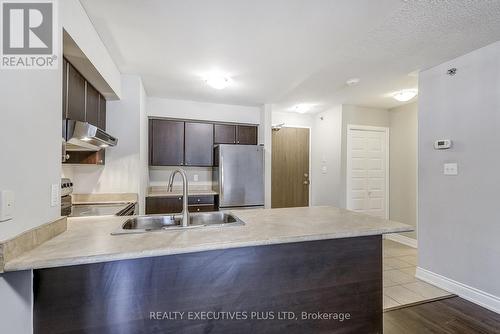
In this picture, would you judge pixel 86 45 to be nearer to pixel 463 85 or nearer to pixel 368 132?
pixel 463 85

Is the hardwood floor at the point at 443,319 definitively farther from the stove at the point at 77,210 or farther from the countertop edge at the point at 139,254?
the stove at the point at 77,210

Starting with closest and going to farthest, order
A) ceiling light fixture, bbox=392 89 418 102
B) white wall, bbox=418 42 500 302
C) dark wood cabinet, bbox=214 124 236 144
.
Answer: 1. white wall, bbox=418 42 500 302
2. ceiling light fixture, bbox=392 89 418 102
3. dark wood cabinet, bbox=214 124 236 144

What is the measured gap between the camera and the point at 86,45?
181 centimetres

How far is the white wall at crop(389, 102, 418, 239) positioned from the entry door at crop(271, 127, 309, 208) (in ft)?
5.21

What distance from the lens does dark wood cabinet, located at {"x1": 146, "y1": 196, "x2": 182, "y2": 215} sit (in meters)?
3.33

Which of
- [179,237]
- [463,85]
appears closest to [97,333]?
[179,237]

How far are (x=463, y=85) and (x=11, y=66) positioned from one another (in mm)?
3453

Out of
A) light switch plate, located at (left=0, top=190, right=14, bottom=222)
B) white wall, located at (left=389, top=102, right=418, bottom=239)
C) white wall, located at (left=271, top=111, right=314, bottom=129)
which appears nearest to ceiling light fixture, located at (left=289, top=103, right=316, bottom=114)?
white wall, located at (left=271, top=111, right=314, bottom=129)

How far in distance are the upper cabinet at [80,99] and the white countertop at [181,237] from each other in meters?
0.92

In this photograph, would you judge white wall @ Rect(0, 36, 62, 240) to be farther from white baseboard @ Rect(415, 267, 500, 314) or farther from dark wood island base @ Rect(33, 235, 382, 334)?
white baseboard @ Rect(415, 267, 500, 314)

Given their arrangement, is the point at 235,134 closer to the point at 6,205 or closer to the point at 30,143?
the point at 30,143

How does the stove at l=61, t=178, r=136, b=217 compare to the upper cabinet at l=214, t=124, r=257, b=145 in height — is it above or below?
below

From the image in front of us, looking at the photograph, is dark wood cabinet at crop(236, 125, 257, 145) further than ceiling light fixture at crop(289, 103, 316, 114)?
No

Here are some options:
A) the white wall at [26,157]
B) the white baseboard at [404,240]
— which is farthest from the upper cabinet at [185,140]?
the white baseboard at [404,240]
